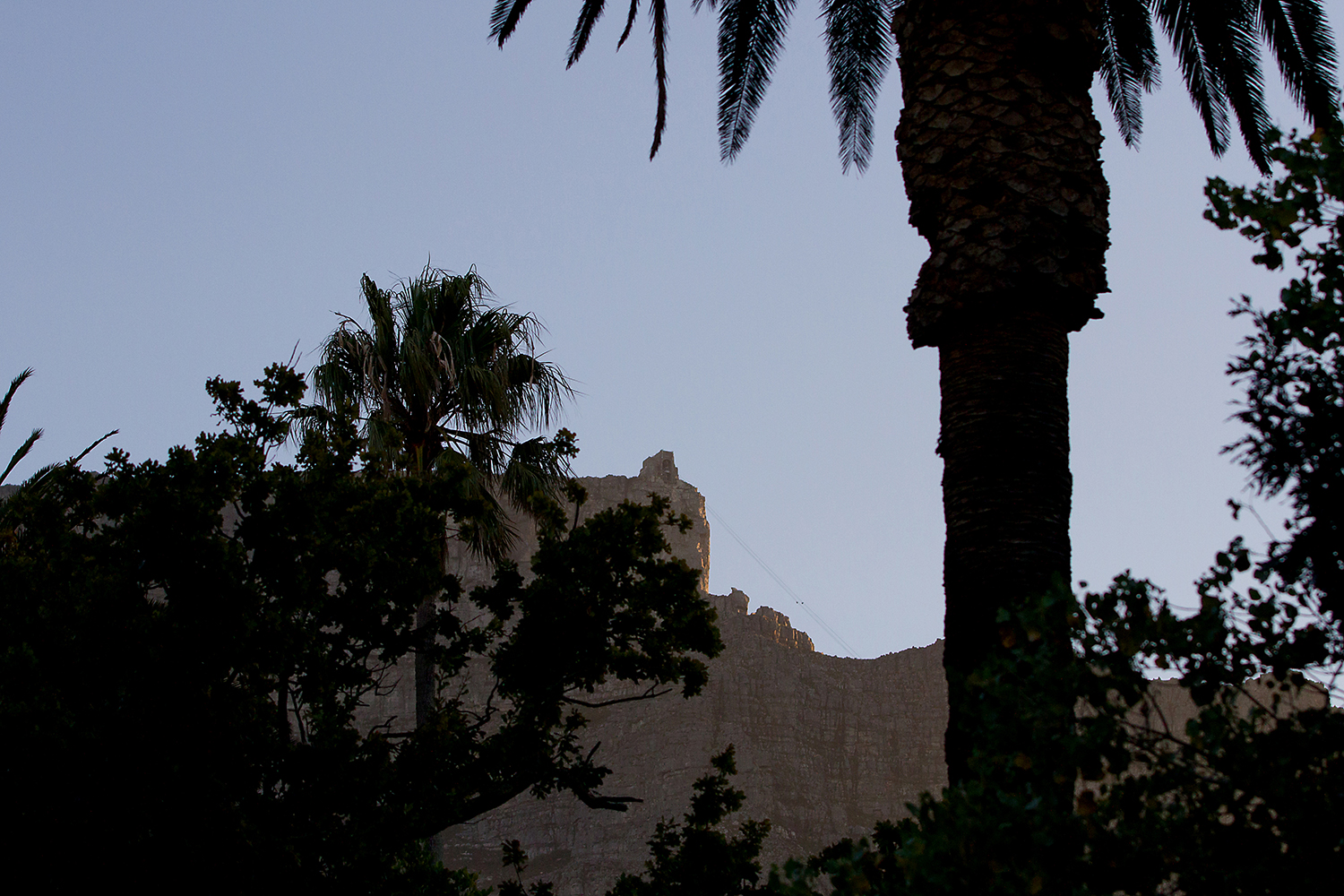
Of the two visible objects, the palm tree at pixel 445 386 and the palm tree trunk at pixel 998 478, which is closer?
the palm tree trunk at pixel 998 478

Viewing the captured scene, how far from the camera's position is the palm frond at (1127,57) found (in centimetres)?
929

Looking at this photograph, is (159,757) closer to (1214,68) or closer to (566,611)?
(566,611)

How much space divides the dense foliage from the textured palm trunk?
14.5 ft

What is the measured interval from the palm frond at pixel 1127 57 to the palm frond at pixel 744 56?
2301 mm

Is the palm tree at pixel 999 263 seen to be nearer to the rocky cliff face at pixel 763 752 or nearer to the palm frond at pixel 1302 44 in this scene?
the palm frond at pixel 1302 44

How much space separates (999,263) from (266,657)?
515cm

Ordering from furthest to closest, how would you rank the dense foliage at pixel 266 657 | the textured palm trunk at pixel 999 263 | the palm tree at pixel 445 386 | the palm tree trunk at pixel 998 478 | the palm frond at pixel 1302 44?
1. the palm tree at pixel 445 386
2. the palm frond at pixel 1302 44
3. the dense foliage at pixel 266 657
4. the textured palm trunk at pixel 999 263
5. the palm tree trunk at pixel 998 478

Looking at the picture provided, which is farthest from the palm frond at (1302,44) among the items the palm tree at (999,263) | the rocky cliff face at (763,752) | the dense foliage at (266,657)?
the rocky cliff face at (763,752)

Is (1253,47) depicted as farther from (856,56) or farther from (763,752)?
(763,752)

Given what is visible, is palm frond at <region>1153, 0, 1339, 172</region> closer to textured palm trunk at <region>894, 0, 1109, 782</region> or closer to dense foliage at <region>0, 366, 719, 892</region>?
textured palm trunk at <region>894, 0, 1109, 782</region>

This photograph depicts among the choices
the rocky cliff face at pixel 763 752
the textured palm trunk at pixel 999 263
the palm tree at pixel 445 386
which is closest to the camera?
the textured palm trunk at pixel 999 263

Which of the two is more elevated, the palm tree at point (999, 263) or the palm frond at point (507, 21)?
the palm frond at point (507, 21)

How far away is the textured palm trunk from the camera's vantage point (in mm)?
5723

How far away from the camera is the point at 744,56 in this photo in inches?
384
